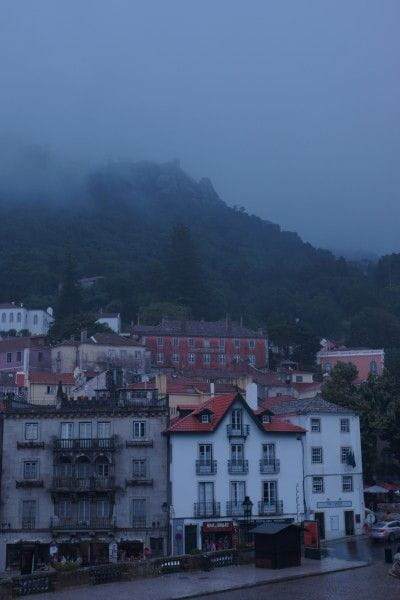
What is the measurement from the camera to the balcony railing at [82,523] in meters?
47.8

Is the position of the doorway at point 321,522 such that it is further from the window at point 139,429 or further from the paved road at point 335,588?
the paved road at point 335,588

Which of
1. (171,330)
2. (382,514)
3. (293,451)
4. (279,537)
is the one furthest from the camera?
(171,330)

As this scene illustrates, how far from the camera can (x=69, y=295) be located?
486 feet

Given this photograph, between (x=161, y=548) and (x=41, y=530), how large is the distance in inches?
284

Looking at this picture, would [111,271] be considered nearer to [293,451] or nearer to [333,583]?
[293,451]

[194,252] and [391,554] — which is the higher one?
[194,252]

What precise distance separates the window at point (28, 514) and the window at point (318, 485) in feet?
59.6

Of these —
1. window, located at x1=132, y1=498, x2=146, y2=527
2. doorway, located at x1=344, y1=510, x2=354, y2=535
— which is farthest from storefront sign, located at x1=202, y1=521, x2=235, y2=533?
doorway, located at x1=344, y1=510, x2=354, y2=535

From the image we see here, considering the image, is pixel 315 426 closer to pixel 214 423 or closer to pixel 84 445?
pixel 214 423

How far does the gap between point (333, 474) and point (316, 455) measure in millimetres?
1795

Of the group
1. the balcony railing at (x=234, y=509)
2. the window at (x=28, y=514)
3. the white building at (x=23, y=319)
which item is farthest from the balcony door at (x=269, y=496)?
the white building at (x=23, y=319)

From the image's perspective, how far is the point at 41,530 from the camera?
47562mm

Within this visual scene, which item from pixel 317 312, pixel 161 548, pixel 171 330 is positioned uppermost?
pixel 317 312

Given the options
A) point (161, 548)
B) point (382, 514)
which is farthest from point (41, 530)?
point (382, 514)
